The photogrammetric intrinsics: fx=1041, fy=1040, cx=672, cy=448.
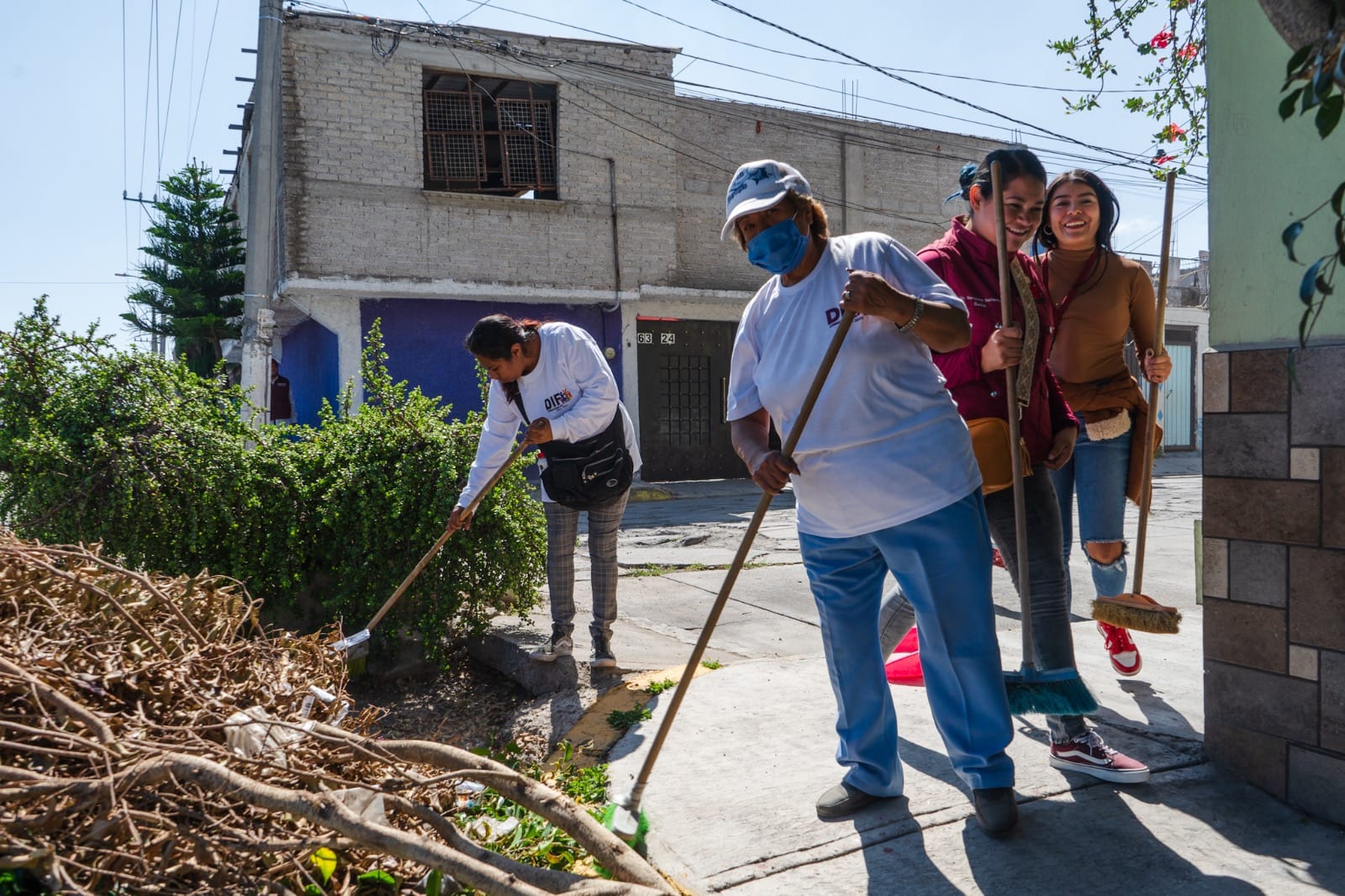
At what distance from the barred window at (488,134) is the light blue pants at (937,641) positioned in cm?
1399

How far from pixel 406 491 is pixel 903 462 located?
288 cm

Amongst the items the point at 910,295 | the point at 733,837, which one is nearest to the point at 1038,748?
the point at 733,837

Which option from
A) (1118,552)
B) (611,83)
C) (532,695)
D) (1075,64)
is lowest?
(532,695)

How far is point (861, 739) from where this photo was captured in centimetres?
290

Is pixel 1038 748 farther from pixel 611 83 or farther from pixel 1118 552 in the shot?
pixel 611 83

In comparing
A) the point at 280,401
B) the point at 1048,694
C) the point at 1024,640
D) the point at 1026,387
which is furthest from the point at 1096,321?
the point at 280,401

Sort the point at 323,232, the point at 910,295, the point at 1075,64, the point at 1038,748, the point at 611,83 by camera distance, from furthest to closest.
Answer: the point at 611,83
the point at 323,232
the point at 1075,64
the point at 1038,748
the point at 910,295

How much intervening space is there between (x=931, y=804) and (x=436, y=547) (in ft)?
7.95

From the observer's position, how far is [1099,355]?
12.6ft

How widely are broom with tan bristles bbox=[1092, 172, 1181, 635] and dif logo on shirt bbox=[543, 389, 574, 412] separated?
89.7 inches

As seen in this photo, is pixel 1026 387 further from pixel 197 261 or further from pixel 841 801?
pixel 197 261

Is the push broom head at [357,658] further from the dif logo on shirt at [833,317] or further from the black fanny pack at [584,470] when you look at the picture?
the dif logo on shirt at [833,317]

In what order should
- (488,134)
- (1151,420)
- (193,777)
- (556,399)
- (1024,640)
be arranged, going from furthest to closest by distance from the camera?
1. (488,134)
2. (556,399)
3. (1151,420)
4. (1024,640)
5. (193,777)

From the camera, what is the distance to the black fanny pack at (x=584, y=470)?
446 centimetres
